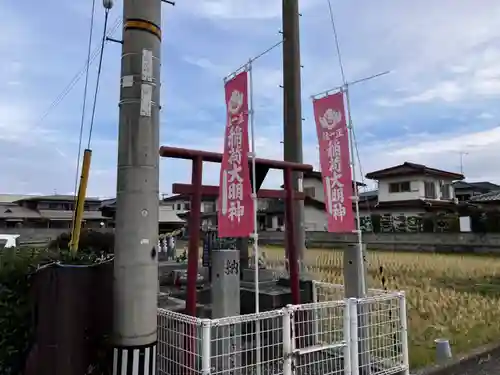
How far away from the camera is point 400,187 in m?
35.5

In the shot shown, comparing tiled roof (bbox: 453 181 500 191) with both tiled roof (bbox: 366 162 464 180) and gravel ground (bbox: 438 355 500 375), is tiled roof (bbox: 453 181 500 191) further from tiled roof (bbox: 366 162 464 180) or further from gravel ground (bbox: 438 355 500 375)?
gravel ground (bbox: 438 355 500 375)

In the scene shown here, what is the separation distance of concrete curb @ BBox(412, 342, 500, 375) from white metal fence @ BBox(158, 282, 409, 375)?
54 centimetres

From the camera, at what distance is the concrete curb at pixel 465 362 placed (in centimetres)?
510

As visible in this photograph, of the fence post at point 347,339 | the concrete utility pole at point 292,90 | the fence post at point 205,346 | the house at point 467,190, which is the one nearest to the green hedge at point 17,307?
the fence post at point 205,346

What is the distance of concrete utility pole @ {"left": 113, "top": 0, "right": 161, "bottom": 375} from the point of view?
327 cm

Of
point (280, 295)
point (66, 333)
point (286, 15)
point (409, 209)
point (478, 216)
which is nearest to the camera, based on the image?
point (66, 333)

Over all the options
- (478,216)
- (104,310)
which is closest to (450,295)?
(104,310)

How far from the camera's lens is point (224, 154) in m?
4.56

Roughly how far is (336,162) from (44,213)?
144ft

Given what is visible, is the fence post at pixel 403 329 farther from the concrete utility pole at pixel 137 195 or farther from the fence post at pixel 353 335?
the concrete utility pole at pixel 137 195

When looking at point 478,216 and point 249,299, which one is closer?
point 249,299

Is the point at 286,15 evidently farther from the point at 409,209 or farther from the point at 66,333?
the point at 409,209

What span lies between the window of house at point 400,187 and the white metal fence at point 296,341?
105 ft

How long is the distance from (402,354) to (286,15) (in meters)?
6.57
